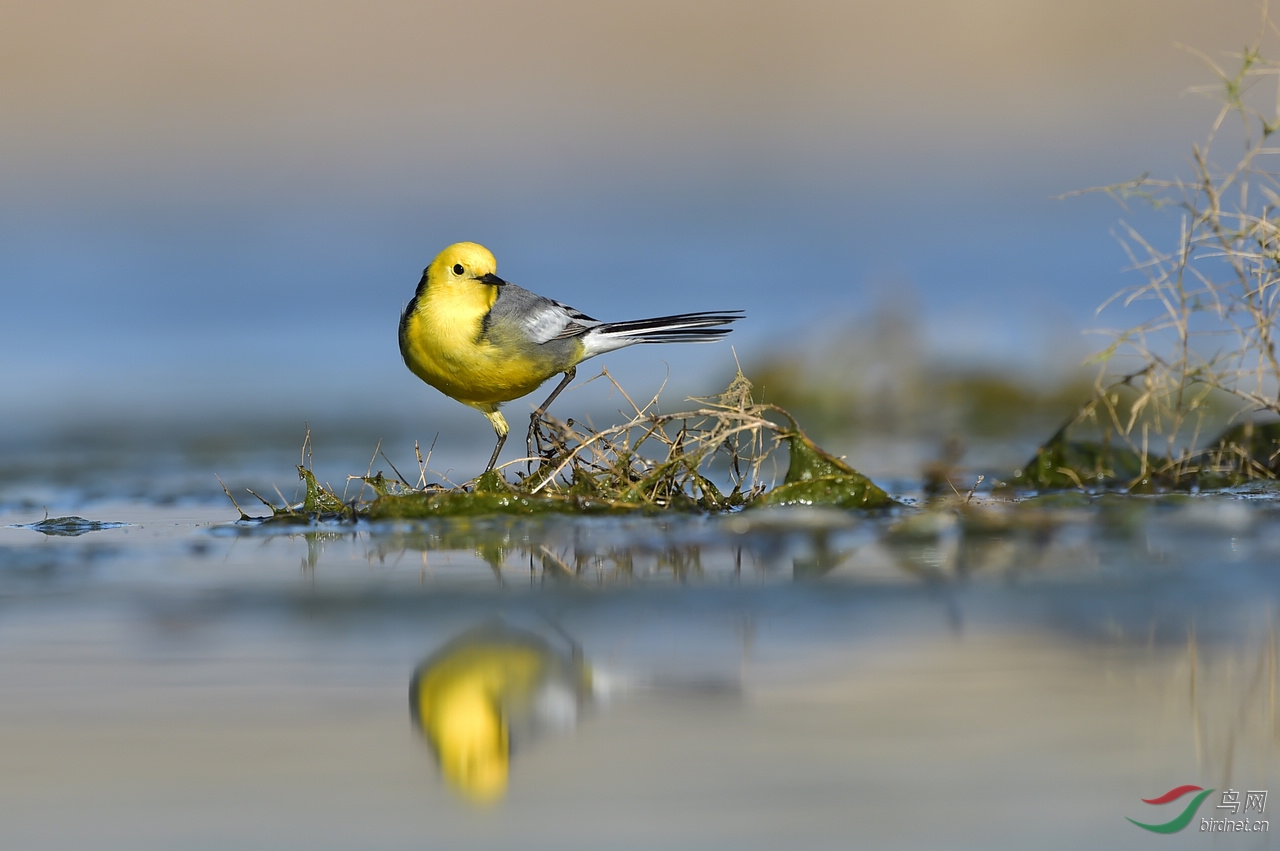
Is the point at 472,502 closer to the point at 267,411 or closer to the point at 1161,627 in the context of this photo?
the point at 1161,627

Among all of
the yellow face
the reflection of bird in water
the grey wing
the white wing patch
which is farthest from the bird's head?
the reflection of bird in water

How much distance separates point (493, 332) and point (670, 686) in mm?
3874

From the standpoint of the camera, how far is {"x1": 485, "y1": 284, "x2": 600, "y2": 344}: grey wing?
6812mm

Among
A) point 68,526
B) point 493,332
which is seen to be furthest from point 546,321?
point 68,526

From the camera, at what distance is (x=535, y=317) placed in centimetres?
696

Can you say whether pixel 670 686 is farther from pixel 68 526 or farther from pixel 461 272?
pixel 461 272

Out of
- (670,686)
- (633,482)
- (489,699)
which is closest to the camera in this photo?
(489,699)

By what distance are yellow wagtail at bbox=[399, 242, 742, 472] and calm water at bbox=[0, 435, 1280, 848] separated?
5.39 ft

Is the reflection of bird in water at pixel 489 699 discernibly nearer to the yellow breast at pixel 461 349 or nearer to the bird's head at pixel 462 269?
the yellow breast at pixel 461 349

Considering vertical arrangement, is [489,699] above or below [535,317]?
below

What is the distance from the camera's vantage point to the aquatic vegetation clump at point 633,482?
5953 mm

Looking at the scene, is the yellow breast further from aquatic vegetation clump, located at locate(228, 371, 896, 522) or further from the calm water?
the calm water

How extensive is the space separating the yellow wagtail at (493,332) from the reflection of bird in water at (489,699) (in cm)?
304

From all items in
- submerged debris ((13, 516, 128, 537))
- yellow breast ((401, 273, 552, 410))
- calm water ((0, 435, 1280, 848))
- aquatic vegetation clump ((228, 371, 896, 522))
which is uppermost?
yellow breast ((401, 273, 552, 410))
